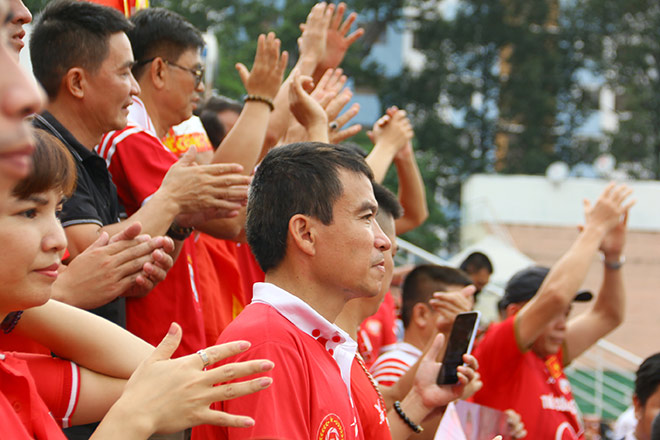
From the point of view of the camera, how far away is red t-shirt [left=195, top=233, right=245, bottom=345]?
3632 millimetres

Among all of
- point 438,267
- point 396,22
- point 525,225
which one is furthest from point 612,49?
point 438,267

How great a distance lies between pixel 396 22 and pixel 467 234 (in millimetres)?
10569

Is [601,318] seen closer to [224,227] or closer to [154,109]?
[224,227]

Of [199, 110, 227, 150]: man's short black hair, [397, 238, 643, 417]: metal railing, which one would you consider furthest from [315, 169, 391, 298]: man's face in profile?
[397, 238, 643, 417]: metal railing

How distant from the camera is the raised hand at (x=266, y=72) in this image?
12.1ft

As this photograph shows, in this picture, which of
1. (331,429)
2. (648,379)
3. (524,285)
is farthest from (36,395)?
(524,285)

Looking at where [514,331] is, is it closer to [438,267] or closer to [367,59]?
[438,267]

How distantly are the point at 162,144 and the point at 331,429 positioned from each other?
155 cm

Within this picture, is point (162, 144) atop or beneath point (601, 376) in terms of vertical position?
atop

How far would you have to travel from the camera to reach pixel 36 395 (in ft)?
6.41

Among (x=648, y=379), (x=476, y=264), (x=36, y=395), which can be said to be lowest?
(x=476, y=264)

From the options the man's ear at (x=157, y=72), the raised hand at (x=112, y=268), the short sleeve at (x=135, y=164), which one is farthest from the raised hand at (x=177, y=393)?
the man's ear at (x=157, y=72)

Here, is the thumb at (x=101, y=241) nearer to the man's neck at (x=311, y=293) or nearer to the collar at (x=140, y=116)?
the man's neck at (x=311, y=293)

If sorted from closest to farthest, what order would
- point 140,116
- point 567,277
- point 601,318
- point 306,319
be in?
1. point 306,319
2. point 140,116
3. point 567,277
4. point 601,318
